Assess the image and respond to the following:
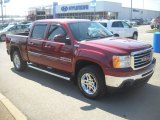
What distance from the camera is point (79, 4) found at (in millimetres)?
67250

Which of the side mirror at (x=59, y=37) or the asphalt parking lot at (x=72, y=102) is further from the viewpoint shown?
the side mirror at (x=59, y=37)

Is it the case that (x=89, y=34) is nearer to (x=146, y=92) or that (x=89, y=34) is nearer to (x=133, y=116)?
(x=146, y=92)

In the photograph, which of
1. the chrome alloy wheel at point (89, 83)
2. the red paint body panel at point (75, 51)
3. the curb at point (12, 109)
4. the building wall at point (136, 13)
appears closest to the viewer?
the curb at point (12, 109)

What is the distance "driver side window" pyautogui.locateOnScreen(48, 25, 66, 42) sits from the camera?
23.2 ft

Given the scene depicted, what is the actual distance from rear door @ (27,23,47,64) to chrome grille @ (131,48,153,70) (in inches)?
122

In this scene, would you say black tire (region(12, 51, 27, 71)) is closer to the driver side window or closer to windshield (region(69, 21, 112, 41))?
the driver side window

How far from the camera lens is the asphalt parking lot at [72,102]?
525cm

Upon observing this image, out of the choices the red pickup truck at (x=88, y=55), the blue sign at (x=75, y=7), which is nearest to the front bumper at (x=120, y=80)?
the red pickup truck at (x=88, y=55)

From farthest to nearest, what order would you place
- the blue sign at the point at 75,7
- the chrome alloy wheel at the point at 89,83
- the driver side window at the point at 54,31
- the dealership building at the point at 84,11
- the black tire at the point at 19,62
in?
1. the dealership building at the point at 84,11
2. the blue sign at the point at 75,7
3. the black tire at the point at 19,62
4. the driver side window at the point at 54,31
5. the chrome alloy wheel at the point at 89,83

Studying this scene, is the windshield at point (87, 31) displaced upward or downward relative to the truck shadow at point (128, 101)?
upward

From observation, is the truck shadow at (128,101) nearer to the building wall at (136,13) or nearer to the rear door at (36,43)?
the rear door at (36,43)

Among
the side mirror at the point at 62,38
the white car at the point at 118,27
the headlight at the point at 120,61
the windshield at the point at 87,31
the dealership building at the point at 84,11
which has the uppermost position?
the dealership building at the point at 84,11

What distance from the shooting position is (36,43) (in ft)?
26.0

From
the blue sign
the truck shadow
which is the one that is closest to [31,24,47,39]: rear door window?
the truck shadow
